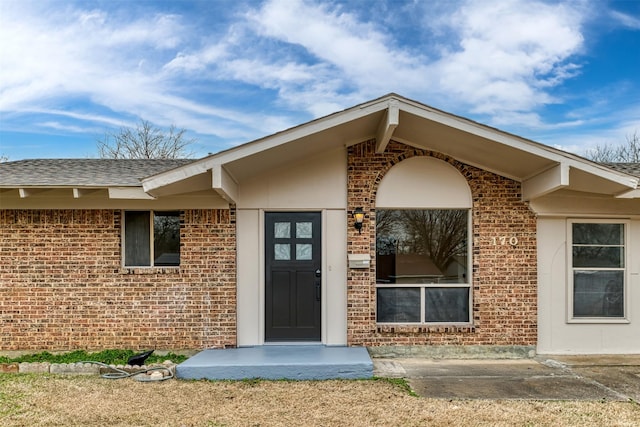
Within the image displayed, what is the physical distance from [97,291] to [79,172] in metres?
1.89

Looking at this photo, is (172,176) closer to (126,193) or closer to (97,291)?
(126,193)

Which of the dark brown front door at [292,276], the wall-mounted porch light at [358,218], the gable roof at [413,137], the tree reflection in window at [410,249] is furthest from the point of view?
the tree reflection in window at [410,249]

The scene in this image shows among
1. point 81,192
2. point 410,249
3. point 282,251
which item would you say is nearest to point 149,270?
point 81,192

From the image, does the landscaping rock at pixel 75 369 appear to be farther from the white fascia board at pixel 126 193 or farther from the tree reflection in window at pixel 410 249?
the tree reflection in window at pixel 410 249

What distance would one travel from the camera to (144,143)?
23.8 meters

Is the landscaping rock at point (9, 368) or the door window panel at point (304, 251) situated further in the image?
the door window panel at point (304, 251)

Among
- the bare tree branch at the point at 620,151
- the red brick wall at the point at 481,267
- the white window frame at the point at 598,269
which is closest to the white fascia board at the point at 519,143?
the red brick wall at the point at 481,267

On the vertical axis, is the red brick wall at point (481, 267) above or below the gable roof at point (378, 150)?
below

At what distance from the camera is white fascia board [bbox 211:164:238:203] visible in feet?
19.2

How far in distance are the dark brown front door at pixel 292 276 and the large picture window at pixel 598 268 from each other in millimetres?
4160

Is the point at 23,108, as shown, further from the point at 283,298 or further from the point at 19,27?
the point at 283,298

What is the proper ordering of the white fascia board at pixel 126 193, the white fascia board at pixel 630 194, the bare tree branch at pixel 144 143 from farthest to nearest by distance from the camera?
the bare tree branch at pixel 144 143, the white fascia board at pixel 630 194, the white fascia board at pixel 126 193

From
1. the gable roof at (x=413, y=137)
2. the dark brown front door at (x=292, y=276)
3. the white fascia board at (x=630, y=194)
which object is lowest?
the dark brown front door at (x=292, y=276)

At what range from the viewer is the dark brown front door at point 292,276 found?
6973 millimetres
